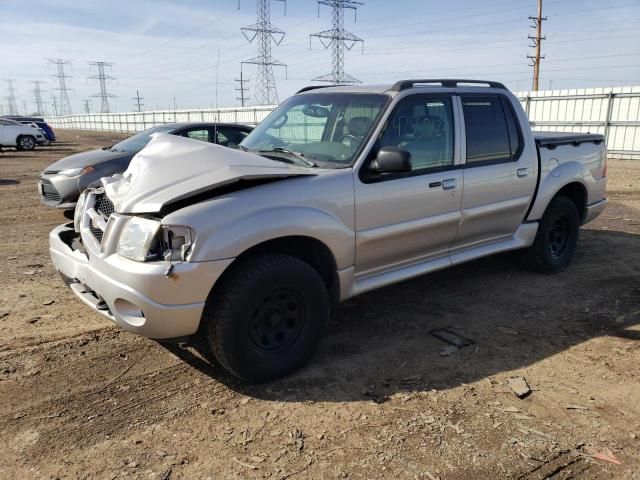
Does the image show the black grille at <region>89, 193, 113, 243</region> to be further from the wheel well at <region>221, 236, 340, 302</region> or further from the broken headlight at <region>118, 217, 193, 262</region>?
the wheel well at <region>221, 236, 340, 302</region>

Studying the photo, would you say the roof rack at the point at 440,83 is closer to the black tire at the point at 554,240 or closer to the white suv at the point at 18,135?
the black tire at the point at 554,240

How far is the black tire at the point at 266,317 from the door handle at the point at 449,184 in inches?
56.4

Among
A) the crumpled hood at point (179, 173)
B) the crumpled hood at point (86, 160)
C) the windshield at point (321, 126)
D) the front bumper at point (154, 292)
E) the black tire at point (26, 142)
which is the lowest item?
the black tire at point (26, 142)

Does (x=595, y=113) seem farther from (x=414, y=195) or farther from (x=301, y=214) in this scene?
(x=301, y=214)

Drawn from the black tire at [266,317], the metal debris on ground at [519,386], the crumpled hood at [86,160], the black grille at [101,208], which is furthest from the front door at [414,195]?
the crumpled hood at [86,160]

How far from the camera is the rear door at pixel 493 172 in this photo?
4465 millimetres

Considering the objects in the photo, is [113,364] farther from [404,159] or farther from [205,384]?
[404,159]

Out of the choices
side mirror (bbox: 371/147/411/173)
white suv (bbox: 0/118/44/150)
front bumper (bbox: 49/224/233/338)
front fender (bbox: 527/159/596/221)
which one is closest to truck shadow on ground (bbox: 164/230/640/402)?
front bumper (bbox: 49/224/233/338)

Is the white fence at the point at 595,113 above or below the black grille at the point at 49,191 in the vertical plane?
above

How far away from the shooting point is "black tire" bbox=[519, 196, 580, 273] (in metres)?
5.39

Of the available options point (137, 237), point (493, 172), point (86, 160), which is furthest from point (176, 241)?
point (86, 160)

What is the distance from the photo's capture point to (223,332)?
121 inches

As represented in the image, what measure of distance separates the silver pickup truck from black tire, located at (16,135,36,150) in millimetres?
24408

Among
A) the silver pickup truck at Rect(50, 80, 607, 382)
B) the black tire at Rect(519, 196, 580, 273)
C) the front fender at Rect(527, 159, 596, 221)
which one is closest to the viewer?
the silver pickup truck at Rect(50, 80, 607, 382)
